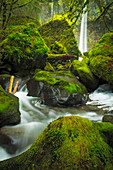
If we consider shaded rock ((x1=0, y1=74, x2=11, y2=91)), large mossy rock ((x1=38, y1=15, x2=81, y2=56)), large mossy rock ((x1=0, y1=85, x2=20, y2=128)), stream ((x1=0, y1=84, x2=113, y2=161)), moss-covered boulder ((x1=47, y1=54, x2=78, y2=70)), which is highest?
large mossy rock ((x1=38, y1=15, x2=81, y2=56))

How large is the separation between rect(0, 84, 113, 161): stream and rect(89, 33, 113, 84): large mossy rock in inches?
45.1

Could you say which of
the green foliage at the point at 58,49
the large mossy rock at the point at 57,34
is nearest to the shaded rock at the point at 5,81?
the green foliage at the point at 58,49

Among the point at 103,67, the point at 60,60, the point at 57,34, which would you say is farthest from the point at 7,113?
the point at 57,34

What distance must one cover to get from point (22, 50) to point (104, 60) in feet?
16.2

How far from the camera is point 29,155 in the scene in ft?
5.12

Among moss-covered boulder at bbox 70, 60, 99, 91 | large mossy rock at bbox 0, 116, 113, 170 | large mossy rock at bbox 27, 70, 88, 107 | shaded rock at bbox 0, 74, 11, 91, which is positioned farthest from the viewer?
moss-covered boulder at bbox 70, 60, 99, 91

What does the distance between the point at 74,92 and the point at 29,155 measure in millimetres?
4156

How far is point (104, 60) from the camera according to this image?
664 centimetres

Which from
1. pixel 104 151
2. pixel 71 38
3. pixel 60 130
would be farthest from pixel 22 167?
pixel 71 38

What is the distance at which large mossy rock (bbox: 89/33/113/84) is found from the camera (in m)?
6.44

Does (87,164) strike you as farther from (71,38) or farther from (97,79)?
(71,38)

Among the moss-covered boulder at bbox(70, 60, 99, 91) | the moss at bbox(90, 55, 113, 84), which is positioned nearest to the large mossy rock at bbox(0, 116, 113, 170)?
the moss at bbox(90, 55, 113, 84)

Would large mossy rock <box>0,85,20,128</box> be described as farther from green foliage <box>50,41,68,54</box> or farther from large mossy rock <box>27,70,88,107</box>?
green foliage <box>50,41,68,54</box>

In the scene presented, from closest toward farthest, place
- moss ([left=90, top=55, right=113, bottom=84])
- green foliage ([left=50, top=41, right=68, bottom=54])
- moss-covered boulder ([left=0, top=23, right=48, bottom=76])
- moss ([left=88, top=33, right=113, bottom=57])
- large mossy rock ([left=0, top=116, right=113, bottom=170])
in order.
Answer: large mossy rock ([left=0, top=116, right=113, bottom=170]) < moss ([left=90, top=55, right=113, bottom=84]) < moss ([left=88, top=33, right=113, bottom=57]) < moss-covered boulder ([left=0, top=23, right=48, bottom=76]) < green foliage ([left=50, top=41, right=68, bottom=54])
